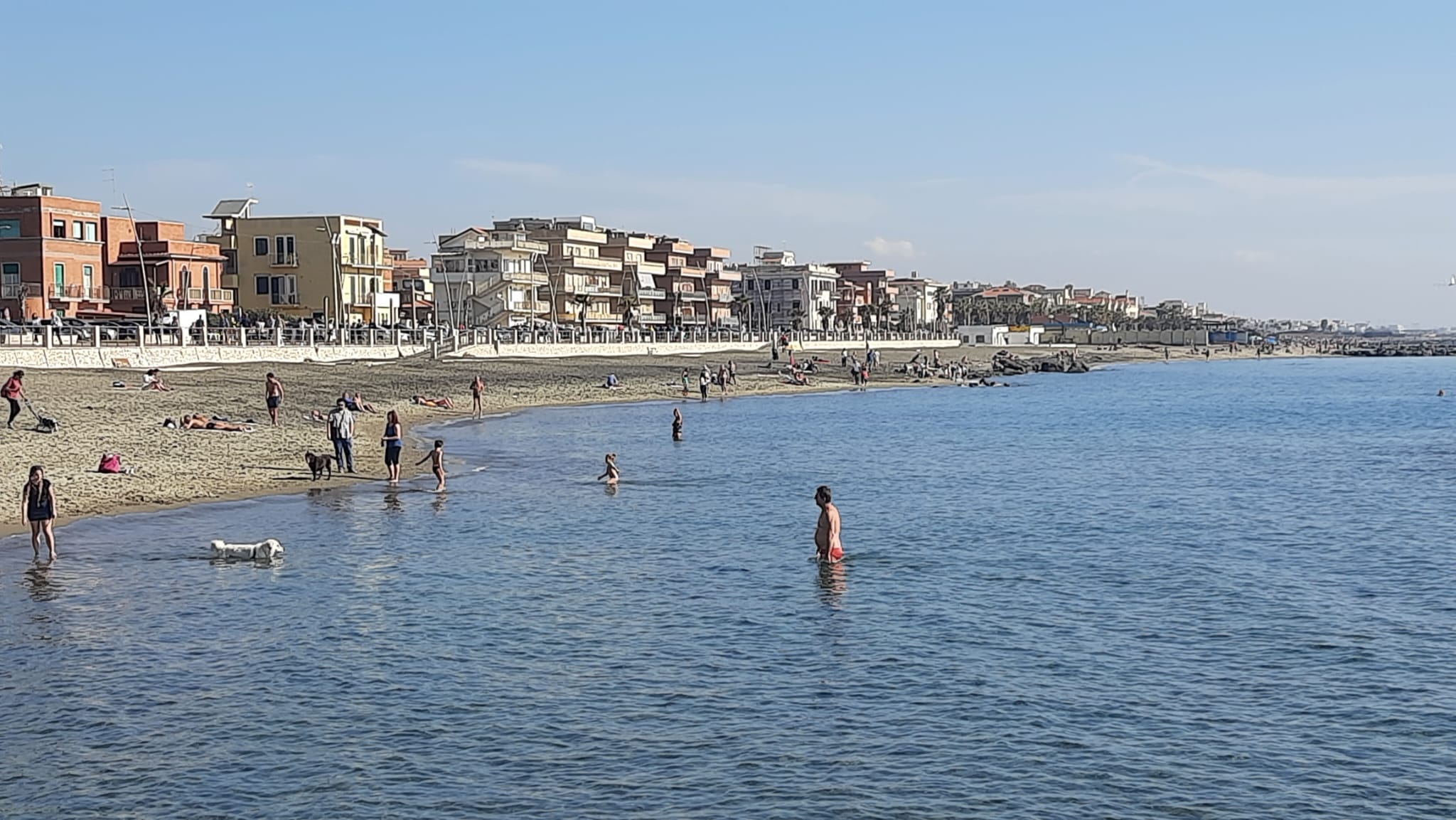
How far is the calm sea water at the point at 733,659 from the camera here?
38.4 feet

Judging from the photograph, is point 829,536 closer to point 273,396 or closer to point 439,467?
point 439,467

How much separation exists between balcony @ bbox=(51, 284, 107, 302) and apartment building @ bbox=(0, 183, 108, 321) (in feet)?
0.11

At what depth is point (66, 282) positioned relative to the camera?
7225cm

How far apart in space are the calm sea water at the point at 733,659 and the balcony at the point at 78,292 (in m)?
48.8

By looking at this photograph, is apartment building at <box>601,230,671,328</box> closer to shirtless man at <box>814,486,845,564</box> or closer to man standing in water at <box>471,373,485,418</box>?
man standing in water at <box>471,373,485,418</box>

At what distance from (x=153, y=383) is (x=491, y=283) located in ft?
219

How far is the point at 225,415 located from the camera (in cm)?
3900

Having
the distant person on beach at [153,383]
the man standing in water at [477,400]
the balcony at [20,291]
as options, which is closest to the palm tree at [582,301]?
the balcony at [20,291]

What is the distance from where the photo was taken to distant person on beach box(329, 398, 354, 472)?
99.1 ft

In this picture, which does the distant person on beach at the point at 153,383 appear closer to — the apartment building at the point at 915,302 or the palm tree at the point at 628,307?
the palm tree at the point at 628,307

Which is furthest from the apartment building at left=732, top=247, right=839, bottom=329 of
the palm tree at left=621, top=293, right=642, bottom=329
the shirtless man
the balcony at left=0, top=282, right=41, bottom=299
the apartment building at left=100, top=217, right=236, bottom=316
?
the shirtless man

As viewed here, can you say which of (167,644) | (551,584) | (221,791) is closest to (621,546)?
(551,584)

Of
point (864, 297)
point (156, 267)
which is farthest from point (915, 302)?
point (156, 267)

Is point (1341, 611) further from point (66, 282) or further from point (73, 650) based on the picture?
point (66, 282)
